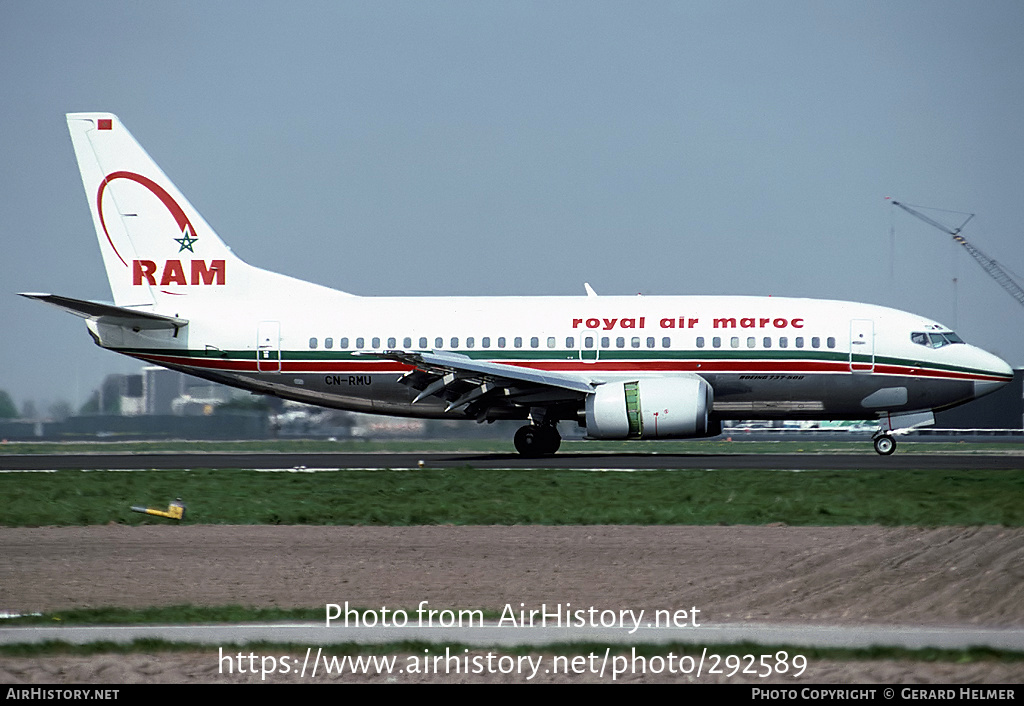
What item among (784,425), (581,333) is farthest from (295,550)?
(784,425)

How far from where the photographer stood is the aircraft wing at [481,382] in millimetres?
32156

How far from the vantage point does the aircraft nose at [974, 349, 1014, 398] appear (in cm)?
3347

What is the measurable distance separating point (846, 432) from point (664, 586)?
5841 cm

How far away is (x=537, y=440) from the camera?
115ft

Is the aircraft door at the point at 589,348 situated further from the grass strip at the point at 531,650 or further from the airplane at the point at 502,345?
the grass strip at the point at 531,650

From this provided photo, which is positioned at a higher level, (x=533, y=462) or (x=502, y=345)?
(x=502, y=345)

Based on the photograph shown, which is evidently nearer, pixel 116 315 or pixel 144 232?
pixel 116 315

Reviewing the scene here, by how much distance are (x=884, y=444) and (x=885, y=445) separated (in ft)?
0.15

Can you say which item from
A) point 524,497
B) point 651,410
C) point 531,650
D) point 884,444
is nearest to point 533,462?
point 651,410

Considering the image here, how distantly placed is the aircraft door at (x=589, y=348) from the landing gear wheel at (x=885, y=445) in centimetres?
826

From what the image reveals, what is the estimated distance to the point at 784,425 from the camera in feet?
254

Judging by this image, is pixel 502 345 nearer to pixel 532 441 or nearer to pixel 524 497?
pixel 532 441

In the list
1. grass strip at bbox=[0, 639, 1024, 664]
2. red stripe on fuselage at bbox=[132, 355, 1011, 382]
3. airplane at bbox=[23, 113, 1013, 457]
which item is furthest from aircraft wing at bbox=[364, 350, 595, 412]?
grass strip at bbox=[0, 639, 1024, 664]

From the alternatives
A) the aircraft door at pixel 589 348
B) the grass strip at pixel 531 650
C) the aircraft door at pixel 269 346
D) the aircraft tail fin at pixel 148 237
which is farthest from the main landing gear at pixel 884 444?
the grass strip at pixel 531 650
